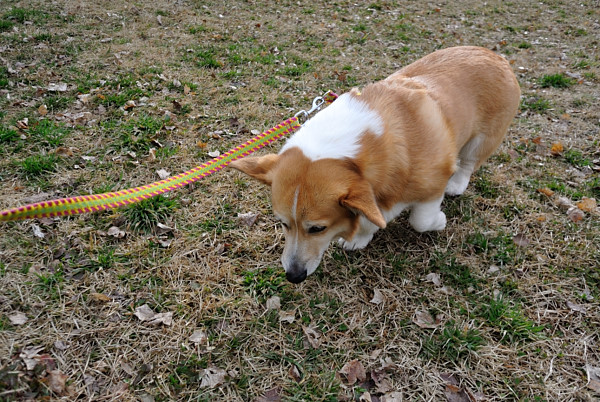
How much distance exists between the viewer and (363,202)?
1988 millimetres

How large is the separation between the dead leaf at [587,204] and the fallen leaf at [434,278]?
1.71 m

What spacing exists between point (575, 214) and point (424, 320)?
6.34 ft

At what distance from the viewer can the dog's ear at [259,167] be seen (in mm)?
2367

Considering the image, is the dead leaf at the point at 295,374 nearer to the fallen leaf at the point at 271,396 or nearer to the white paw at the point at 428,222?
the fallen leaf at the point at 271,396

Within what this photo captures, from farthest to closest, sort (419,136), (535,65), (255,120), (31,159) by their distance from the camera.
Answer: (535,65)
(255,120)
(31,159)
(419,136)

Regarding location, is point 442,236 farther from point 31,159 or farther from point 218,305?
point 31,159

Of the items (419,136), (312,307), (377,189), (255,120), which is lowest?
(312,307)

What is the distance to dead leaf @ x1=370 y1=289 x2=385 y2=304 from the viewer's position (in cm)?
259

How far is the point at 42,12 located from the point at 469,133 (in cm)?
796

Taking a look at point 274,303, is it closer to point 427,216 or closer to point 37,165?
point 427,216

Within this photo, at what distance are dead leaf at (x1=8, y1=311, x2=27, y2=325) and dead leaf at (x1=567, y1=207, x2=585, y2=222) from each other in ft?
14.5

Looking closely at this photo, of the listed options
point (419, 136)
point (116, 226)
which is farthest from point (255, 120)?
point (419, 136)

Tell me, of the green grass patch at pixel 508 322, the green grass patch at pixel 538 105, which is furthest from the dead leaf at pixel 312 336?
the green grass patch at pixel 538 105

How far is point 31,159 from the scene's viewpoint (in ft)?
11.1
